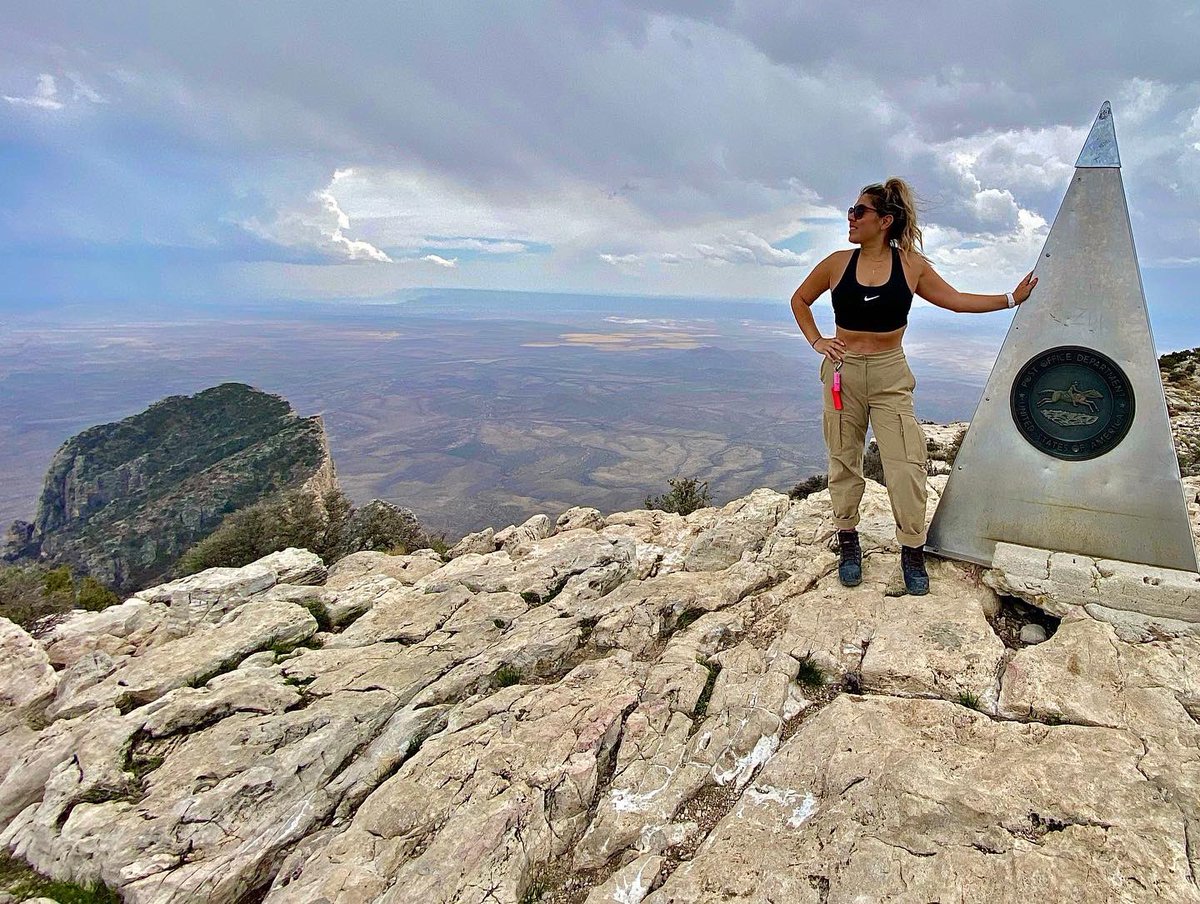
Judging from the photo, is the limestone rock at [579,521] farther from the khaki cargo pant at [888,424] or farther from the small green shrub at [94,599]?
the small green shrub at [94,599]

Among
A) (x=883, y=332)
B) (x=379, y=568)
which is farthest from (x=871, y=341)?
(x=379, y=568)

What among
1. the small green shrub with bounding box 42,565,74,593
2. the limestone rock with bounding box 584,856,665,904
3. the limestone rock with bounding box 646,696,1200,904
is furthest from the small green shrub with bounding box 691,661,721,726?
the small green shrub with bounding box 42,565,74,593

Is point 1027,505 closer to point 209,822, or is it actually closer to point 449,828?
point 449,828

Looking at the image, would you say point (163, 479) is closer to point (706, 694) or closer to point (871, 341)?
point (706, 694)

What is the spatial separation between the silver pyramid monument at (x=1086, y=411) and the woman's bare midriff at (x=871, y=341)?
63.2 inches

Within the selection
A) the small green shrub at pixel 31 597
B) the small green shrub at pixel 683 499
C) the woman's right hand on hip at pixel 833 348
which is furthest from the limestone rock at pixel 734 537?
the small green shrub at pixel 31 597

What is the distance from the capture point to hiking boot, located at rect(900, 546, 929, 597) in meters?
5.78

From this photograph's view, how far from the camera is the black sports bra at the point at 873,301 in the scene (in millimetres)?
5094

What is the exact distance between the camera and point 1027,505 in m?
6.04

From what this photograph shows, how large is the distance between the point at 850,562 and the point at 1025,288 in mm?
3299

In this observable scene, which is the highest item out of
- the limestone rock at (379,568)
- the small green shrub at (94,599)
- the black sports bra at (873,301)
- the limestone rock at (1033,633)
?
the black sports bra at (873,301)

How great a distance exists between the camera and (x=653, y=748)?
14.8ft

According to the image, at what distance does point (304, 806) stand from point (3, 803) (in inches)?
119

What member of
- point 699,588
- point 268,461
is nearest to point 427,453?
point 268,461
